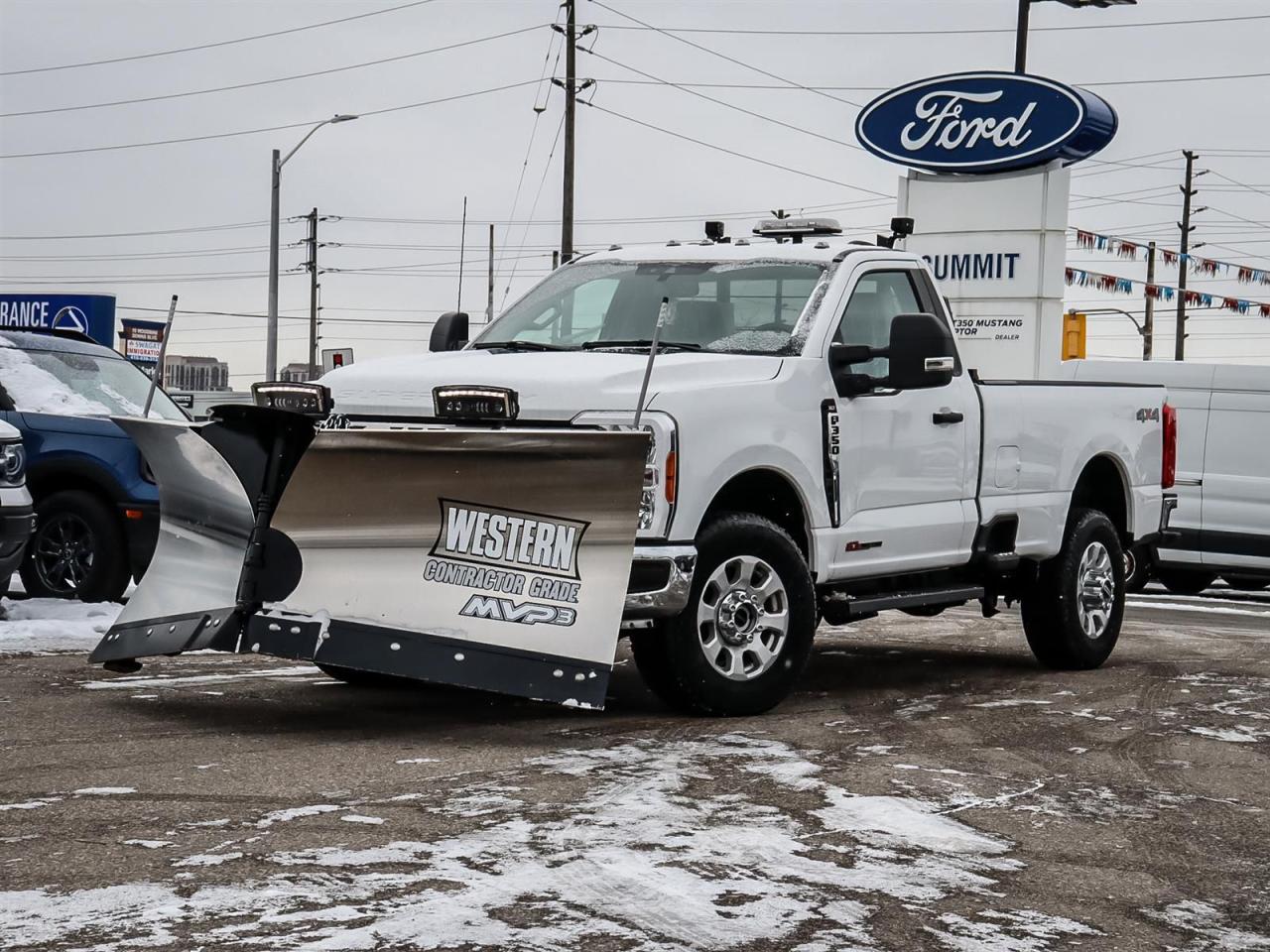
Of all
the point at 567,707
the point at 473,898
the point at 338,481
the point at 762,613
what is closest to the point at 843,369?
the point at 762,613

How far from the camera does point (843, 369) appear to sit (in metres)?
8.91

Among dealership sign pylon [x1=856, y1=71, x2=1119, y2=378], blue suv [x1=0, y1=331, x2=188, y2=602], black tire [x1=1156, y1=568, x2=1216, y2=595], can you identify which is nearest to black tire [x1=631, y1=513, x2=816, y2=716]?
blue suv [x1=0, y1=331, x2=188, y2=602]

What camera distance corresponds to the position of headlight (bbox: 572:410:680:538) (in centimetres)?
769

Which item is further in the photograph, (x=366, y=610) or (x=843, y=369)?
(x=843, y=369)

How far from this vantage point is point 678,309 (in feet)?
29.6

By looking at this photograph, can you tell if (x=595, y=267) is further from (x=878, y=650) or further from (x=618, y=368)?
(x=878, y=650)

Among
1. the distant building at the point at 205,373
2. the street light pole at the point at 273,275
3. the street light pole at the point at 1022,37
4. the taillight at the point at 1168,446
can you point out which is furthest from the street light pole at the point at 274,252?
the distant building at the point at 205,373

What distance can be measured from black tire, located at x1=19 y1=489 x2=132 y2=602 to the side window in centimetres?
577

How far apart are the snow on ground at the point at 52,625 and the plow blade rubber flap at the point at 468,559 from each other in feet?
11.6

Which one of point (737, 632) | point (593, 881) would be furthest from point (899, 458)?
point (593, 881)

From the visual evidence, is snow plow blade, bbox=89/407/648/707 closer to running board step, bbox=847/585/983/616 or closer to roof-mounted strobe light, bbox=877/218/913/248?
running board step, bbox=847/585/983/616

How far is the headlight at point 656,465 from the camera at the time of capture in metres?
7.69

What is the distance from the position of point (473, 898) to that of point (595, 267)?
5.31 m

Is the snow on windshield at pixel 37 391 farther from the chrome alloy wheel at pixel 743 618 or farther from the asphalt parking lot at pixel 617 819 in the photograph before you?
the chrome alloy wheel at pixel 743 618
